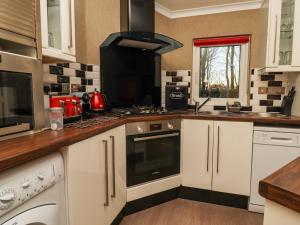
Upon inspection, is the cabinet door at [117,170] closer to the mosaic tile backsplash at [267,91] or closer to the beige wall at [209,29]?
the beige wall at [209,29]

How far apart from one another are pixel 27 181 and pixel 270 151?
196 cm

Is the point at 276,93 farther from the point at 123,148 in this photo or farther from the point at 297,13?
the point at 123,148

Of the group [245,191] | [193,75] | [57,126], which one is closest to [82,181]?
[57,126]

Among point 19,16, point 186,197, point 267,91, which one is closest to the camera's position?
point 19,16

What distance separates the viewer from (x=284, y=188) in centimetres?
59

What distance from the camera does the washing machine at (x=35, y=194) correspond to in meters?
0.73

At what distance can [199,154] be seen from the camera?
88.5 inches

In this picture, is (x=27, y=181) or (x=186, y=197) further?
(x=186, y=197)

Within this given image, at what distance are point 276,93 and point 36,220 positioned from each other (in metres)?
2.66

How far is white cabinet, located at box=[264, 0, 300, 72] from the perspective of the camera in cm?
216

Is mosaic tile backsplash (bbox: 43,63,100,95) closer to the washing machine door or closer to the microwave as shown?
the microwave

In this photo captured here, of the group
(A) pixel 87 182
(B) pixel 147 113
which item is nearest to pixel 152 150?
(B) pixel 147 113

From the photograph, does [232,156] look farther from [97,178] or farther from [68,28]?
[68,28]

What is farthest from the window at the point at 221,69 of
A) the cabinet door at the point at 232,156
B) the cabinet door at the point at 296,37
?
the cabinet door at the point at 232,156
